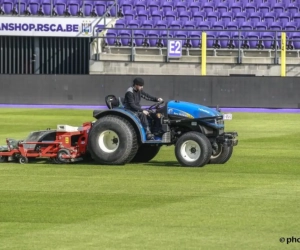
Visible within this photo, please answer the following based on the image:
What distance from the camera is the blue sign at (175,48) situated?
37.9 m

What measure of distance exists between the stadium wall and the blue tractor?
758 inches

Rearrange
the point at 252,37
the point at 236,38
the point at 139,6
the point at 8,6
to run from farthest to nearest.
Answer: the point at 139,6
the point at 8,6
the point at 252,37
the point at 236,38

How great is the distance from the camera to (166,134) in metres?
16.4

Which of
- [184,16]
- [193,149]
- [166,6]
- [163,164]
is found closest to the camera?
[193,149]

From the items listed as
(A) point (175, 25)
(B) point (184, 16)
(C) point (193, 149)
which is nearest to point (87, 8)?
(A) point (175, 25)

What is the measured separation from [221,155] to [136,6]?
2486 cm

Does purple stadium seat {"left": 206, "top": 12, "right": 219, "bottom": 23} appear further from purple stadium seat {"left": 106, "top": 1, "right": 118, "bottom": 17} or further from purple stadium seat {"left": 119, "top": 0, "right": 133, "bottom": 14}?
purple stadium seat {"left": 106, "top": 1, "right": 118, "bottom": 17}

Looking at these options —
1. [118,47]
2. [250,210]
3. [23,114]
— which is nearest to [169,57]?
[118,47]

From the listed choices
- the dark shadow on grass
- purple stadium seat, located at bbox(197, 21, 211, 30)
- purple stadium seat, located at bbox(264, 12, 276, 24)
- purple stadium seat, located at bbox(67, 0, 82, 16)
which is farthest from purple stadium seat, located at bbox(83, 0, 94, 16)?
the dark shadow on grass

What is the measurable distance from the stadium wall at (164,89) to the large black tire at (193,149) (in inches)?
770

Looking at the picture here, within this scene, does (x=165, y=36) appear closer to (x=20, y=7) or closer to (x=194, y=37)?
(x=194, y=37)

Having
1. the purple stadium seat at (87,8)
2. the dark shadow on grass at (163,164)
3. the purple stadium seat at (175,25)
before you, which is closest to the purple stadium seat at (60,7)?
the purple stadium seat at (87,8)

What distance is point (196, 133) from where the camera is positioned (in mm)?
16109

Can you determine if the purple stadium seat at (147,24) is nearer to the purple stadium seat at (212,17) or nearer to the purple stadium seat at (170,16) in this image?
the purple stadium seat at (170,16)
